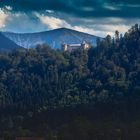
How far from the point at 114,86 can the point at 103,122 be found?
639 inches

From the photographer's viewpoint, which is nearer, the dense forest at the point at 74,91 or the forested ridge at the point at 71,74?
the dense forest at the point at 74,91

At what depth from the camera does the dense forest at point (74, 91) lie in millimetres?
31375

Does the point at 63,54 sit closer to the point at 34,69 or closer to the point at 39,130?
the point at 34,69

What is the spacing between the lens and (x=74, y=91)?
172 feet

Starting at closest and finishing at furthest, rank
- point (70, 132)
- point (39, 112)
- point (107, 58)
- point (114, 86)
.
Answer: point (70, 132)
point (39, 112)
point (114, 86)
point (107, 58)

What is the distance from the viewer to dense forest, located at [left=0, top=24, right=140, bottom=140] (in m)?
31.4

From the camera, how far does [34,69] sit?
61.5 metres

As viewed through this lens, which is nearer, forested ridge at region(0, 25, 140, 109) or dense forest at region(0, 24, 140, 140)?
dense forest at region(0, 24, 140, 140)

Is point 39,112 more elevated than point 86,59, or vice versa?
point 86,59

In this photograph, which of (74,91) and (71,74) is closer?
(74,91)

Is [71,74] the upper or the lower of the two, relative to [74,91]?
→ upper

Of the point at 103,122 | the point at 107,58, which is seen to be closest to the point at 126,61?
the point at 107,58

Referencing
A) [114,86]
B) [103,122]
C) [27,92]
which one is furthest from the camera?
[27,92]

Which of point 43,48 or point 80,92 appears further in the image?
point 43,48
